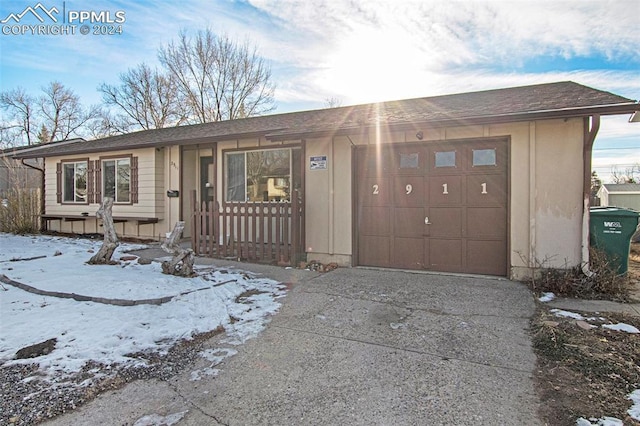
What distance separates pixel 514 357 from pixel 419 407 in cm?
117

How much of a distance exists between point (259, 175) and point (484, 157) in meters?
4.49

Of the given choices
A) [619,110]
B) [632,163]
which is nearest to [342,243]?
[619,110]

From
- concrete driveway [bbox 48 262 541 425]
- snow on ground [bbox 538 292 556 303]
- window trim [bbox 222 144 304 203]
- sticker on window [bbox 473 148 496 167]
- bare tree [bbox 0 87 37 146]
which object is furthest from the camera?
bare tree [bbox 0 87 37 146]

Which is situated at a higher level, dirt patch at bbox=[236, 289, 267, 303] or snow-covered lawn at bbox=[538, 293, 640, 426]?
dirt patch at bbox=[236, 289, 267, 303]

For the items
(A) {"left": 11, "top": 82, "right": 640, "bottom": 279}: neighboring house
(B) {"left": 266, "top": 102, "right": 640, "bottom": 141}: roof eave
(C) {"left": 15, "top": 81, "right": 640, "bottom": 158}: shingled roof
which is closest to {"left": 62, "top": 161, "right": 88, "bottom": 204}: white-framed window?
(A) {"left": 11, "top": 82, "right": 640, "bottom": 279}: neighboring house

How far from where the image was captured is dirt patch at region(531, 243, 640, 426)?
220 cm

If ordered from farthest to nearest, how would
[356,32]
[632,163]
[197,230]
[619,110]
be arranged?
[632,163], [356,32], [197,230], [619,110]

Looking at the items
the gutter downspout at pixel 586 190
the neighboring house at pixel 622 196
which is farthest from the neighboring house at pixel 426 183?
the neighboring house at pixel 622 196

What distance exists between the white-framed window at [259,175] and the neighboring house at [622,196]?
62.7 feet

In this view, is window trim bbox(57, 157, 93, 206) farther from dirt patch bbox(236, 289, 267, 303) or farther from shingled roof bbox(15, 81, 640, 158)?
dirt patch bbox(236, 289, 267, 303)

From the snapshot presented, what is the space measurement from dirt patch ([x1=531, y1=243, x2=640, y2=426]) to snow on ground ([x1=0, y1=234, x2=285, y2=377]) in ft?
7.89

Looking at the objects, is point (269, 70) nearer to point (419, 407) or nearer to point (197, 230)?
point (197, 230)

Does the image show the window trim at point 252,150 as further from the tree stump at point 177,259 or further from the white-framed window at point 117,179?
the white-framed window at point 117,179

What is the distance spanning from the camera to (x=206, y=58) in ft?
68.8
